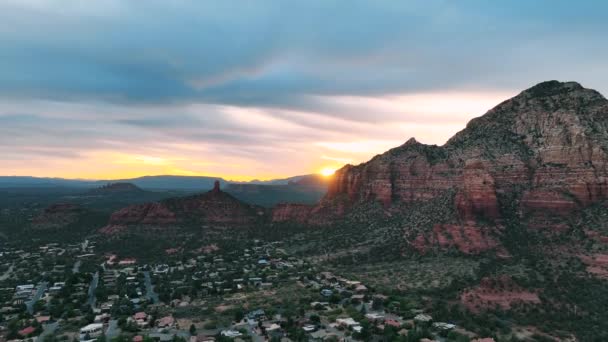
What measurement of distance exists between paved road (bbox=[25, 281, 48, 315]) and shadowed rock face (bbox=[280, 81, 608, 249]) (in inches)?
2769

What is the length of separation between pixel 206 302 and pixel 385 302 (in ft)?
89.4

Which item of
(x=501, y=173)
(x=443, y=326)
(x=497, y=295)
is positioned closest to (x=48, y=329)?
(x=443, y=326)

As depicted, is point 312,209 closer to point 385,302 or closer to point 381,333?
point 385,302

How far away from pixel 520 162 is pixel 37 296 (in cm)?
9384

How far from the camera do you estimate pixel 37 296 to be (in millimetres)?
76688

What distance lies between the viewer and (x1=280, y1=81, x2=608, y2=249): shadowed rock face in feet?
283

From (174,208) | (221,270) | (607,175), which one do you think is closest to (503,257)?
(607,175)

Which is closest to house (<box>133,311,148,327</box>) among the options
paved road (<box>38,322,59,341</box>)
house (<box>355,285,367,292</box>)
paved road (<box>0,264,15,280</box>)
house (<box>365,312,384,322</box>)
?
paved road (<box>38,322,59,341</box>)

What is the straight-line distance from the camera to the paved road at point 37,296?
225 feet

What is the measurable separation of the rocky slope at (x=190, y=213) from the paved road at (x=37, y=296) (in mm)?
52689

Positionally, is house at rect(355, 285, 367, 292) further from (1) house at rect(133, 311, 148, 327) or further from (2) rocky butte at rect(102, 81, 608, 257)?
(1) house at rect(133, 311, 148, 327)

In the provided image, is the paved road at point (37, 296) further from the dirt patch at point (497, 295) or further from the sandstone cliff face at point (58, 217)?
the sandstone cliff face at point (58, 217)

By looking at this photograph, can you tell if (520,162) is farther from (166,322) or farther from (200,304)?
(166,322)

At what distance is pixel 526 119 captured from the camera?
10262 cm
